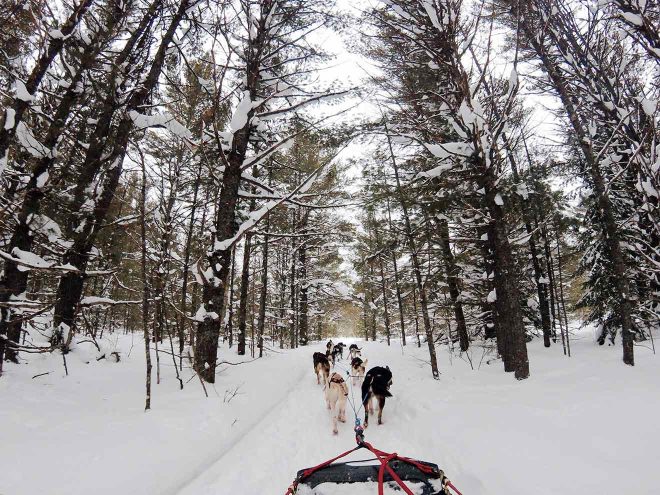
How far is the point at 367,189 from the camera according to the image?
390 inches

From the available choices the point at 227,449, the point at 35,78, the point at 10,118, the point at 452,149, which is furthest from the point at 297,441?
the point at 452,149

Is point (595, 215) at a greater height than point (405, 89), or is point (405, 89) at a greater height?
point (405, 89)

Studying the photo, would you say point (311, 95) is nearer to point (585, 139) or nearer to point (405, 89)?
point (405, 89)

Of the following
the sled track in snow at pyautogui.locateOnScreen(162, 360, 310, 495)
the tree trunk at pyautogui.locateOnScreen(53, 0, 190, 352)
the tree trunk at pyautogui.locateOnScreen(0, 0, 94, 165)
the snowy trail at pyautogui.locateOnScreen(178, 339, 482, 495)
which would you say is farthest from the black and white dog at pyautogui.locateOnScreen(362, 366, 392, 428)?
the tree trunk at pyautogui.locateOnScreen(0, 0, 94, 165)

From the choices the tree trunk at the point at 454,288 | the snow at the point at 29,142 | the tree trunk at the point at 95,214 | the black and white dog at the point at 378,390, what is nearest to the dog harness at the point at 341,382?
the black and white dog at the point at 378,390

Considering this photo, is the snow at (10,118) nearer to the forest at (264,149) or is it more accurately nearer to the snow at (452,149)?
the forest at (264,149)

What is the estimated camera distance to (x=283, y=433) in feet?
19.6

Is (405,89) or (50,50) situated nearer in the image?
(50,50)

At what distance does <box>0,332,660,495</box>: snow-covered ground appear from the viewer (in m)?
3.58

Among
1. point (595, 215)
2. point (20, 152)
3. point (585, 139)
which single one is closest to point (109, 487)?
point (20, 152)

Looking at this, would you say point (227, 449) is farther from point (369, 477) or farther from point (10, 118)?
point (10, 118)

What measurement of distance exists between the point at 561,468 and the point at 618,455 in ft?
2.65

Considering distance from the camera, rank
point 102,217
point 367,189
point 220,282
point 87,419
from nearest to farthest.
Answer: point 87,419 < point 102,217 < point 220,282 < point 367,189

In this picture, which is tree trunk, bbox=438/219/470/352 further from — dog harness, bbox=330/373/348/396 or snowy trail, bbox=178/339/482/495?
dog harness, bbox=330/373/348/396
